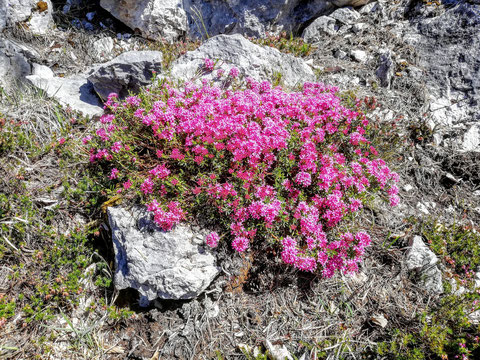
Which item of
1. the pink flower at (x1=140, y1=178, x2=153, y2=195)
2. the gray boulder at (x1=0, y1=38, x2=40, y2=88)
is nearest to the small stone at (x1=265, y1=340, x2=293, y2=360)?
the pink flower at (x1=140, y1=178, x2=153, y2=195)

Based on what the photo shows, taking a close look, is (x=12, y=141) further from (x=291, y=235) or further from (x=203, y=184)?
(x=291, y=235)

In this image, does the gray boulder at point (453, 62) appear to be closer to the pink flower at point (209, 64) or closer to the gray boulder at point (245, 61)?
the gray boulder at point (245, 61)

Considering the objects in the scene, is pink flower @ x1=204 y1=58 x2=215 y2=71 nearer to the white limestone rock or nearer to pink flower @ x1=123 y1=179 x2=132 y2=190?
pink flower @ x1=123 y1=179 x2=132 y2=190

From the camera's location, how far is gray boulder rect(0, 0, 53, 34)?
6156 mm

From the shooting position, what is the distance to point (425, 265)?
3.76 meters

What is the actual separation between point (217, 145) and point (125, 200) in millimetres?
1331

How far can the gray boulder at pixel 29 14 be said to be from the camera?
6156mm

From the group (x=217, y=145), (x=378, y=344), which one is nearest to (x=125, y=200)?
(x=217, y=145)

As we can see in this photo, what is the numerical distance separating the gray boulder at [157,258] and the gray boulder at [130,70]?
2536 mm

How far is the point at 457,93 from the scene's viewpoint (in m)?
5.42

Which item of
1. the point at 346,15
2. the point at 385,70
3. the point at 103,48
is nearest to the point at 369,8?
the point at 346,15

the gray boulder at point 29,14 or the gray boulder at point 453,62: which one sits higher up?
the gray boulder at point 453,62

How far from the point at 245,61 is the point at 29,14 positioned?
519 cm

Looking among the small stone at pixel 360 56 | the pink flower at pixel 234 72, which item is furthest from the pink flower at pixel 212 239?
the small stone at pixel 360 56
